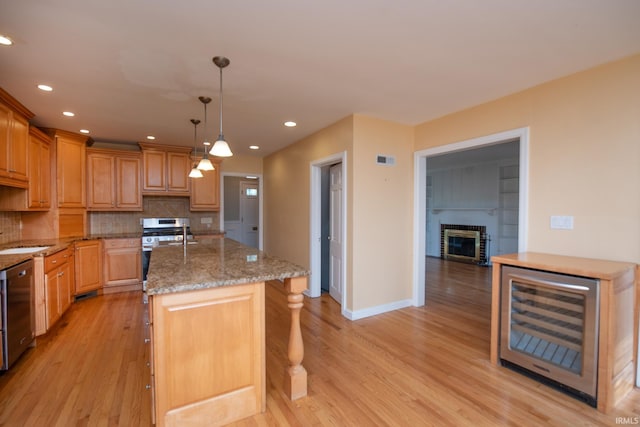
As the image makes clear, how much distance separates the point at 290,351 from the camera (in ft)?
6.57

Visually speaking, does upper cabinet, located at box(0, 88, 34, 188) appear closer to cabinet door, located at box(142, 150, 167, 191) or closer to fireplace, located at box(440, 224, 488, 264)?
cabinet door, located at box(142, 150, 167, 191)

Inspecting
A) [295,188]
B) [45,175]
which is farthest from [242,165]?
[45,175]

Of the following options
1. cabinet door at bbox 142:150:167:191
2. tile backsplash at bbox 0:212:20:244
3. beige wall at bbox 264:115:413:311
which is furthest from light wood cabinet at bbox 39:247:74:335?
beige wall at bbox 264:115:413:311

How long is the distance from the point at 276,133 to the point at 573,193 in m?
3.52

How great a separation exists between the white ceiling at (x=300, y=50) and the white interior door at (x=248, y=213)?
4.13 m

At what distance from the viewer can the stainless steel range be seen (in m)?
4.53

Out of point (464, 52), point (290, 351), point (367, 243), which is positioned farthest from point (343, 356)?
point (464, 52)

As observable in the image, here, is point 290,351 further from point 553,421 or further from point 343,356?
point 553,421

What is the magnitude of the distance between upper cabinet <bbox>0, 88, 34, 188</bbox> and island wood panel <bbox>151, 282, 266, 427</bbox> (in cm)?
271

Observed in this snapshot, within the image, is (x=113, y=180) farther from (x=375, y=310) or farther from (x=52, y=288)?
(x=375, y=310)

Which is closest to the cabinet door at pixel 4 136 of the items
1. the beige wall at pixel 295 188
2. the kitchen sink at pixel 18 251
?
the kitchen sink at pixel 18 251

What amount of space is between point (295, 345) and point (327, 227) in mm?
2870

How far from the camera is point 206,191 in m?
5.32

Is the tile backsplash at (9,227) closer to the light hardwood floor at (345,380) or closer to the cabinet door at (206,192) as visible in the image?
the light hardwood floor at (345,380)
